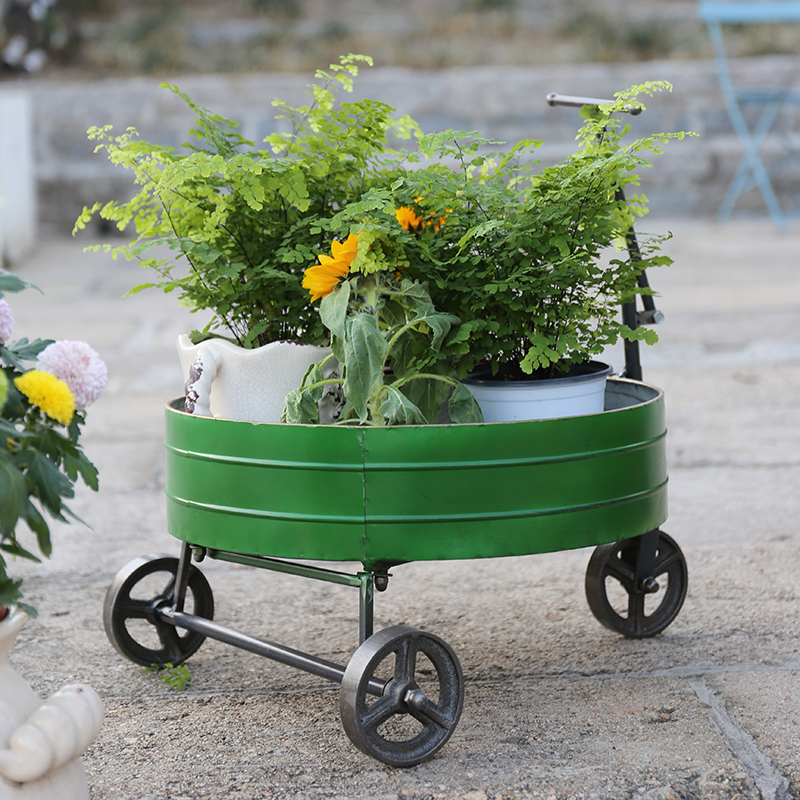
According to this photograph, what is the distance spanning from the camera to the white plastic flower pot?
63.2 inches

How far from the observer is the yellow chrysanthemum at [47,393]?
4.03 ft

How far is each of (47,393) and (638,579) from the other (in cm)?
121

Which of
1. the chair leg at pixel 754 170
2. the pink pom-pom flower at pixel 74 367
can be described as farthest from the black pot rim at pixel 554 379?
the chair leg at pixel 754 170

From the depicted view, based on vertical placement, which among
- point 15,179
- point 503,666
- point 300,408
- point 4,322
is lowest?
point 503,666

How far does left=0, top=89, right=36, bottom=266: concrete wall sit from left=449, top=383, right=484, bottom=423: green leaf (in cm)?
604

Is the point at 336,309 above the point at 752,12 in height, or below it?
below

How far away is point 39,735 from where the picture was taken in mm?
1226

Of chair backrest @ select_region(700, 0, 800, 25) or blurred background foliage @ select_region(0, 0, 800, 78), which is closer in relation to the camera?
chair backrest @ select_region(700, 0, 800, 25)

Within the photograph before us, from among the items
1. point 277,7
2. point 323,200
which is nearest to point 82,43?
point 277,7

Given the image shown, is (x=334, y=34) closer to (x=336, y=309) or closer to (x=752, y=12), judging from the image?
(x=752, y=12)

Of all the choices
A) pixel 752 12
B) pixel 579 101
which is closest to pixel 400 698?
pixel 579 101

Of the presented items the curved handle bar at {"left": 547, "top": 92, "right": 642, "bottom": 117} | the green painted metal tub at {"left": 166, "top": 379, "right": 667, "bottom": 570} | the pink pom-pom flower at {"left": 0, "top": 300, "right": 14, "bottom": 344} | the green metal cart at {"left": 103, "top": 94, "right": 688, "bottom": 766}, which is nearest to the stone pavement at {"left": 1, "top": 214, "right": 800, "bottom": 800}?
the green metal cart at {"left": 103, "top": 94, "right": 688, "bottom": 766}

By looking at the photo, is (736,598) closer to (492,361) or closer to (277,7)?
(492,361)

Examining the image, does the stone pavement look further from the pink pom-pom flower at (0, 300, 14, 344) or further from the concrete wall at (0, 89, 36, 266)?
the concrete wall at (0, 89, 36, 266)
